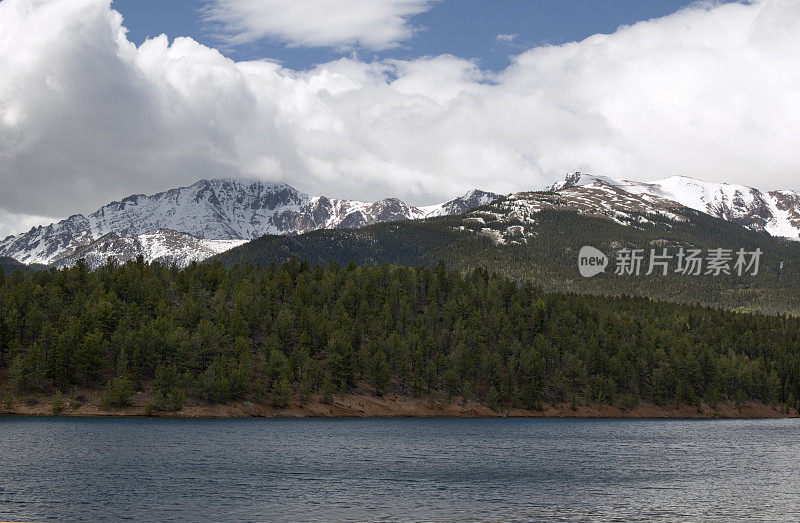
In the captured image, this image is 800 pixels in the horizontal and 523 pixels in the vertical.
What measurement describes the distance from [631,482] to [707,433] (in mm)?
97319

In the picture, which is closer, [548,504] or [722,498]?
[548,504]

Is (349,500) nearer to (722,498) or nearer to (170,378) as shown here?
(722,498)

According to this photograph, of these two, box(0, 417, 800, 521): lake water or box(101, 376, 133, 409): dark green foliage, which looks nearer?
box(0, 417, 800, 521): lake water

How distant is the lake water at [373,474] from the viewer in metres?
74.8

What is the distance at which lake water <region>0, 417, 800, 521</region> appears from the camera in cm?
7475

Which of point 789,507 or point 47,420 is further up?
point 789,507

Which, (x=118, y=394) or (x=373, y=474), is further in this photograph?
(x=118, y=394)

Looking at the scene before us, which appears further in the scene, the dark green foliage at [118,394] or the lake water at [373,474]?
the dark green foliage at [118,394]

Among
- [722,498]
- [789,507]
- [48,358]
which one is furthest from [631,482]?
[48,358]

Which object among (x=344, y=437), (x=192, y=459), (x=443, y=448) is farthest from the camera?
(x=344, y=437)

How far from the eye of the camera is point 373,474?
330 ft

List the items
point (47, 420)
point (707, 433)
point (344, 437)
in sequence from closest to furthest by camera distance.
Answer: point (344, 437) → point (47, 420) → point (707, 433)

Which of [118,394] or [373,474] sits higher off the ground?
[373,474]

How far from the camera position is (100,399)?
18700 centimetres
